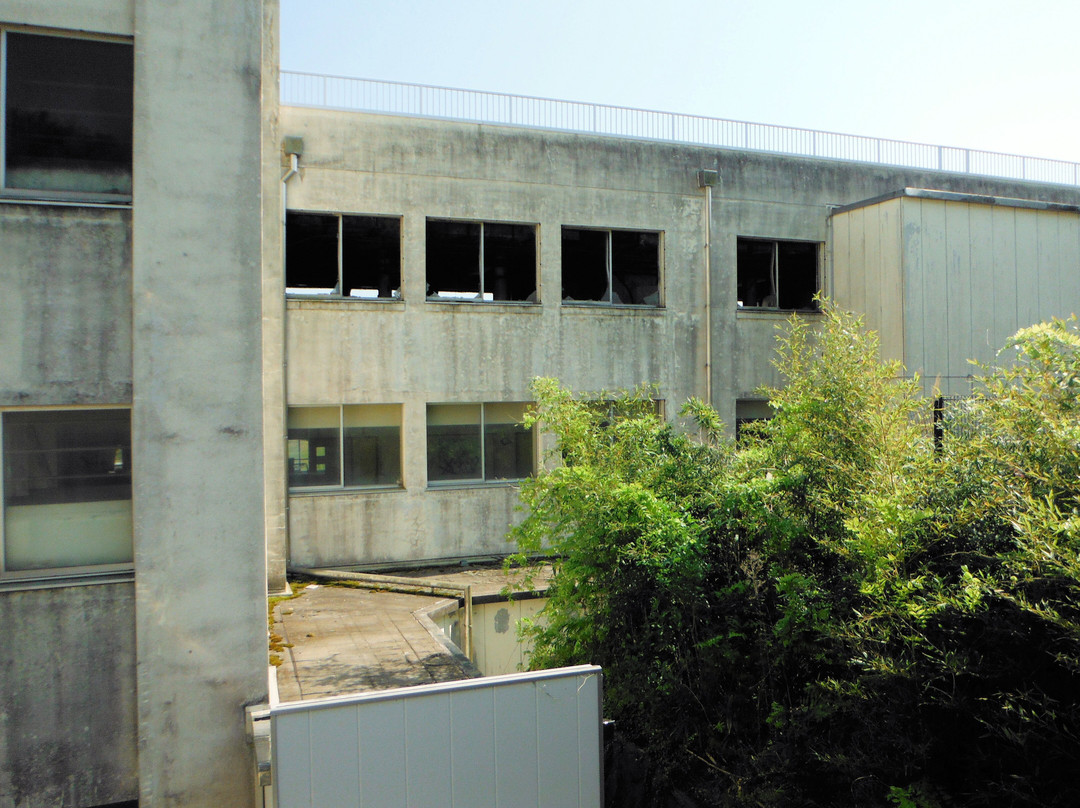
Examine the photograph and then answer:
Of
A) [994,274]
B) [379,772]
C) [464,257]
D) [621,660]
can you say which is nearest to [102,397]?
[379,772]

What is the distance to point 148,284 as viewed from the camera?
19.9 ft

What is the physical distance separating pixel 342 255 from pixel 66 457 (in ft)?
25.2

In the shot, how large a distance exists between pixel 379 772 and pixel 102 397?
3.46m

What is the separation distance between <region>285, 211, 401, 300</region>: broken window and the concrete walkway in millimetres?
4890

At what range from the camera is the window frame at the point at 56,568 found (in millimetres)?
5883

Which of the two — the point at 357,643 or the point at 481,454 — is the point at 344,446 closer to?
the point at 481,454

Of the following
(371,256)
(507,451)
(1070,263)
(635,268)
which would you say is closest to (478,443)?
(507,451)

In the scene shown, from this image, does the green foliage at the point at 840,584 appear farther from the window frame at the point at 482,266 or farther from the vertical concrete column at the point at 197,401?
the window frame at the point at 482,266

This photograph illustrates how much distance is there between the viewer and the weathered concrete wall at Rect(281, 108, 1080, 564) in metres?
13.0

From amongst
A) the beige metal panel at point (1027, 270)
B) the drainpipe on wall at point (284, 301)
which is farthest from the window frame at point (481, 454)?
the beige metal panel at point (1027, 270)

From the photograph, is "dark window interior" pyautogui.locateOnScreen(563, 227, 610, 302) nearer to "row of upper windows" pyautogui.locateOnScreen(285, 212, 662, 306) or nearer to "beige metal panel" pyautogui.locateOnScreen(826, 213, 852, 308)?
"row of upper windows" pyautogui.locateOnScreen(285, 212, 662, 306)

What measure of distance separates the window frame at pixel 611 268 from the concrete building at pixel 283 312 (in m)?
0.05

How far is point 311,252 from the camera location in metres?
13.1

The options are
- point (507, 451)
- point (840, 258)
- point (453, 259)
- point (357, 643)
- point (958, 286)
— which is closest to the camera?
point (357, 643)
